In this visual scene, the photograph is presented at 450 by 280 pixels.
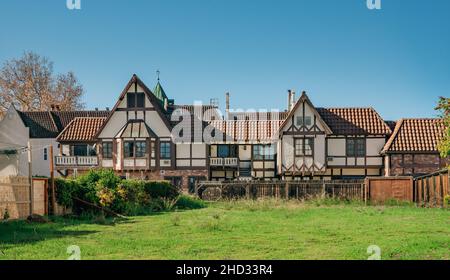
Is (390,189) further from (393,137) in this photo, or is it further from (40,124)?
(40,124)

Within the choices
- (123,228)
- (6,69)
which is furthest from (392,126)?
(6,69)

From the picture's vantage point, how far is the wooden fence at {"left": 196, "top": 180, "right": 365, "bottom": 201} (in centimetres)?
3375

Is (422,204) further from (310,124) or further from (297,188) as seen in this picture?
(310,124)

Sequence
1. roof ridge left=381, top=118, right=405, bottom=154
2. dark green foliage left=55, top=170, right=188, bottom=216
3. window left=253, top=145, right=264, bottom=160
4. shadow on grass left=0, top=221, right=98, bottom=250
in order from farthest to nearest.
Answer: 1. window left=253, top=145, right=264, bottom=160
2. roof ridge left=381, top=118, right=405, bottom=154
3. dark green foliage left=55, top=170, right=188, bottom=216
4. shadow on grass left=0, top=221, right=98, bottom=250

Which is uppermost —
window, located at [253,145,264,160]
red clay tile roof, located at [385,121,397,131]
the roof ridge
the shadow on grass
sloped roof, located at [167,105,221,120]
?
sloped roof, located at [167,105,221,120]

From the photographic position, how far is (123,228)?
18234 mm

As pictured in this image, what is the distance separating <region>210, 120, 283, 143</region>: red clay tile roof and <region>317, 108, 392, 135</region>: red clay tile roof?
420 centimetres

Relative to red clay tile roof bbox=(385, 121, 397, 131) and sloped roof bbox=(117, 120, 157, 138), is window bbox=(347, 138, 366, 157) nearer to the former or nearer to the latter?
red clay tile roof bbox=(385, 121, 397, 131)

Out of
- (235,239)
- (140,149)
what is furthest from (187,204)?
(235,239)

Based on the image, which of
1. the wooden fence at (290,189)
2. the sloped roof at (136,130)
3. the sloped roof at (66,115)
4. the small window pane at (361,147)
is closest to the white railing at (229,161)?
the sloped roof at (136,130)

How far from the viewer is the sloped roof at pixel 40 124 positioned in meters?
52.4

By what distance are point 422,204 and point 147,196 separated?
1451 centimetres

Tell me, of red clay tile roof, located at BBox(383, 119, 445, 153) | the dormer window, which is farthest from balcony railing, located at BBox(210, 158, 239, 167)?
red clay tile roof, located at BBox(383, 119, 445, 153)

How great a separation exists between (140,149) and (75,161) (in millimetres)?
5807
